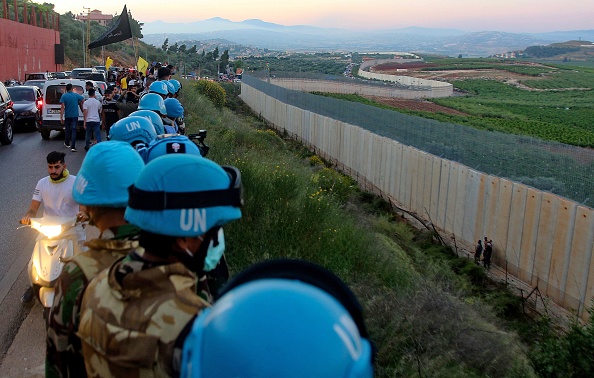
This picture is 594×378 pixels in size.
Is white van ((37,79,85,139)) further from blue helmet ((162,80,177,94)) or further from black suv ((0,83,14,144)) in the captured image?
blue helmet ((162,80,177,94))

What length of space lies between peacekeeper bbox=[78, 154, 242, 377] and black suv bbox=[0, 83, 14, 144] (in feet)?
61.7

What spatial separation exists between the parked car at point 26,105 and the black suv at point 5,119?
2.49 meters

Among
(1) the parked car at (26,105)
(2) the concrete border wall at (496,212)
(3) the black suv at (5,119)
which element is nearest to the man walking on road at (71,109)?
(3) the black suv at (5,119)

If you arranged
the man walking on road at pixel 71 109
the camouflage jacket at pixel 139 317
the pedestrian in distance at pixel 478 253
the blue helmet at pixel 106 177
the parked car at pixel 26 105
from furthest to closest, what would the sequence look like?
the parked car at pixel 26 105 < the man walking on road at pixel 71 109 < the pedestrian in distance at pixel 478 253 < the blue helmet at pixel 106 177 < the camouflage jacket at pixel 139 317

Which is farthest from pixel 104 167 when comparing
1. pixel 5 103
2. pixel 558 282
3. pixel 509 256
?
pixel 5 103

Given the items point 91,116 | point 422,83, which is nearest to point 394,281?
point 91,116

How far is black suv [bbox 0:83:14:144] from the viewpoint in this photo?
1945 centimetres

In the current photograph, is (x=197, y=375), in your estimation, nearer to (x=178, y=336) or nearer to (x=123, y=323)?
(x=178, y=336)

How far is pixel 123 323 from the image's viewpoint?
1.99 meters

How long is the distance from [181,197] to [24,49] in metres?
54.9

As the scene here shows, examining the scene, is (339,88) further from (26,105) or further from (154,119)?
(154,119)

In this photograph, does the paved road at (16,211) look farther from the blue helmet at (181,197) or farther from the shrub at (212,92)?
the shrub at (212,92)

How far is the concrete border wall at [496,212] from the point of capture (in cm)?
1095

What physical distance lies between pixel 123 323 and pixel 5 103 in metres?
19.6
